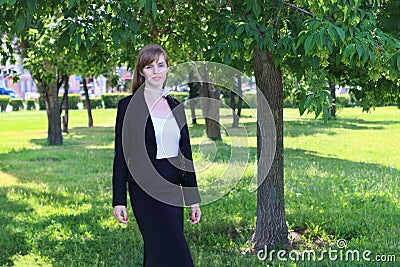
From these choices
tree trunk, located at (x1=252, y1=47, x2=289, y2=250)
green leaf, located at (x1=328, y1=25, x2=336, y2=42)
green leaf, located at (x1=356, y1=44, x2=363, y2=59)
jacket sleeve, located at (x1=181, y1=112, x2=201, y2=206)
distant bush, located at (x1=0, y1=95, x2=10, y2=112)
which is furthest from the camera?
distant bush, located at (x1=0, y1=95, x2=10, y2=112)

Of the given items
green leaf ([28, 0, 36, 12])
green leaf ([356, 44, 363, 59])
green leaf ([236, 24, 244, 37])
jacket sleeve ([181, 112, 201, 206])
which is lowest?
jacket sleeve ([181, 112, 201, 206])

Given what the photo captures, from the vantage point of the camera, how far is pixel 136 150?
10.9 ft

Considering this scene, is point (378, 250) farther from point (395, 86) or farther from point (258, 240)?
point (395, 86)

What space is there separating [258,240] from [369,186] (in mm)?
3628

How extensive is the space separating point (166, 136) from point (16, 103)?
44043 millimetres

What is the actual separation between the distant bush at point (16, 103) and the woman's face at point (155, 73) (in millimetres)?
43695

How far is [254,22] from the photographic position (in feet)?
12.2

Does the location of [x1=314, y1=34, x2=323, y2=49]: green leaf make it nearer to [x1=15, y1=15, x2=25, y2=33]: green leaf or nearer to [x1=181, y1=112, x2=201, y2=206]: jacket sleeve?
[x1=181, y1=112, x2=201, y2=206]: jacket sleeve

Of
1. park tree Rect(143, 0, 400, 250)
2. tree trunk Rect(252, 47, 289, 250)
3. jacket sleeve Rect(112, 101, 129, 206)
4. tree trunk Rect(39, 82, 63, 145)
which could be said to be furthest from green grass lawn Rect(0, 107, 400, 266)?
tree trunk Rect(39, 82, 63, 145)

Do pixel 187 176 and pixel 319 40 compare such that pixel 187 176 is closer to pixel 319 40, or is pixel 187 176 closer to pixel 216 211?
pixel 319 40

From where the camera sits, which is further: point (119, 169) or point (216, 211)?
point (216, 211)

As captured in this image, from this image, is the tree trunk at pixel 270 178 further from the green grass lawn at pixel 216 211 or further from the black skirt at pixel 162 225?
the black skirt at pixel 162 225

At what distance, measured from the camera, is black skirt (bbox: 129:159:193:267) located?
3.30 metres

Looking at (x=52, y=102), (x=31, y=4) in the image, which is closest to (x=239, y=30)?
(x=31, y=4)
